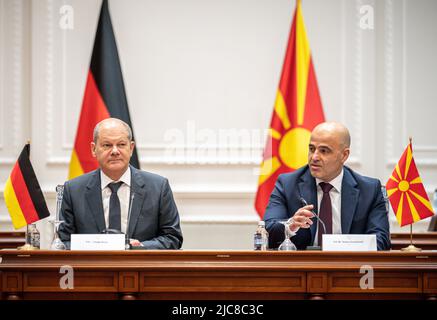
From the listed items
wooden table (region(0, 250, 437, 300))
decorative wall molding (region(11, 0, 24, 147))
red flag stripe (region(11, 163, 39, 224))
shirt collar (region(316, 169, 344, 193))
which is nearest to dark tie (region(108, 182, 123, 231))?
red flag stripe (region(11, 163, 39, 224))

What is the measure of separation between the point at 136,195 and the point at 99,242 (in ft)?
2.51

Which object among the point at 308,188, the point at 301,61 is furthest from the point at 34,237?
the point at 301,61

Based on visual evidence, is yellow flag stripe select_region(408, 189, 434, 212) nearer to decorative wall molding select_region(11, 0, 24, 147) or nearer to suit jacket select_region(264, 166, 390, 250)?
suit jacket select_region(264, 166, 390, 250)

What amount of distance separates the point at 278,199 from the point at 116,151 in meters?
1.03

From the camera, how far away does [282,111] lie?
21.1 feet

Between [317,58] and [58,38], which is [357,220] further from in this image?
[58,38]

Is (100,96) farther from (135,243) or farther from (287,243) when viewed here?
(287,243)

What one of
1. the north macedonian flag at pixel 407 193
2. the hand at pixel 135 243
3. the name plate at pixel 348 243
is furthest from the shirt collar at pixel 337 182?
the hand at pixel 135 243

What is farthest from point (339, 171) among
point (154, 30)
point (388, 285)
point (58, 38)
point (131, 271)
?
point (58, 38)

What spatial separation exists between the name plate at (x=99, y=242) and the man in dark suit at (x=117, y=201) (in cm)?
59

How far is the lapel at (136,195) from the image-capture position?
168 inches

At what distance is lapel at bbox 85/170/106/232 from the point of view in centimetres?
424

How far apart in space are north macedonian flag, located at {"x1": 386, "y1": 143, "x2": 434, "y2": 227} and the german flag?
6.87ft

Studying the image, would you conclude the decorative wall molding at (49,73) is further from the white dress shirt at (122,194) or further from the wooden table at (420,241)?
the wooden table at (420,241)
